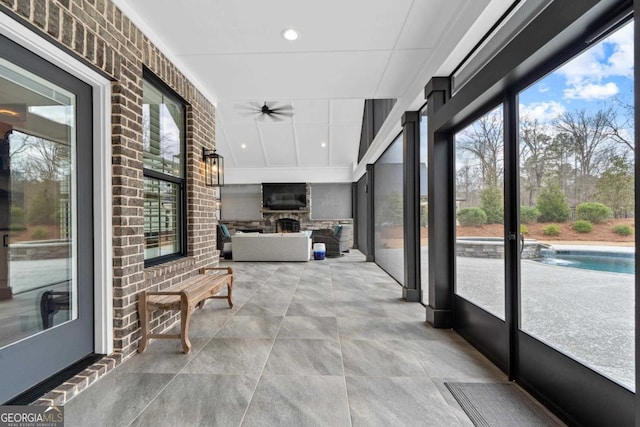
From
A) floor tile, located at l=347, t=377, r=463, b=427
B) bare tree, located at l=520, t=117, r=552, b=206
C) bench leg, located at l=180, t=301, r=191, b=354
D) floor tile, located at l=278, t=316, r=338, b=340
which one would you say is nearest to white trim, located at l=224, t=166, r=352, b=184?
floor tile, located at l=278, t=316, r=338, b=340

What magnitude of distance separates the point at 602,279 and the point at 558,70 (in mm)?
1138

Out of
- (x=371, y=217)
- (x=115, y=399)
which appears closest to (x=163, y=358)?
(x=115, y=399)

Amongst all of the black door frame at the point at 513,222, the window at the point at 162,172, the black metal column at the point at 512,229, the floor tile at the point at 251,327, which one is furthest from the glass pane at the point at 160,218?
the black metal column at the point at 512,229

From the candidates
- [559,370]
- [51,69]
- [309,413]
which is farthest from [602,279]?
[51,69]

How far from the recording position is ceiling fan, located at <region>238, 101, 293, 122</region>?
6.67 meters

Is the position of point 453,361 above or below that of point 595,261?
below

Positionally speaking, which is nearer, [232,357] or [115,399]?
[115,399]

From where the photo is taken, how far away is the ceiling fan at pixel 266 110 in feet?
21.9

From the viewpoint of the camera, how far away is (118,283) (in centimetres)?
217

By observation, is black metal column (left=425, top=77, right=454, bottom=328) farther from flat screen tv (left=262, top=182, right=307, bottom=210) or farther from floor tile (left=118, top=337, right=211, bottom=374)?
flat screen tv (left=262, top=182, right=307, bottom=210)

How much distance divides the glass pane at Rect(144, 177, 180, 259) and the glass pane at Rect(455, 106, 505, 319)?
292cm

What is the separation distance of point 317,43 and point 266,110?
14.1 ft

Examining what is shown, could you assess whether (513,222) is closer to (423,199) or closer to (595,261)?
(595,261)

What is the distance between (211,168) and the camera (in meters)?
A: 3.67
